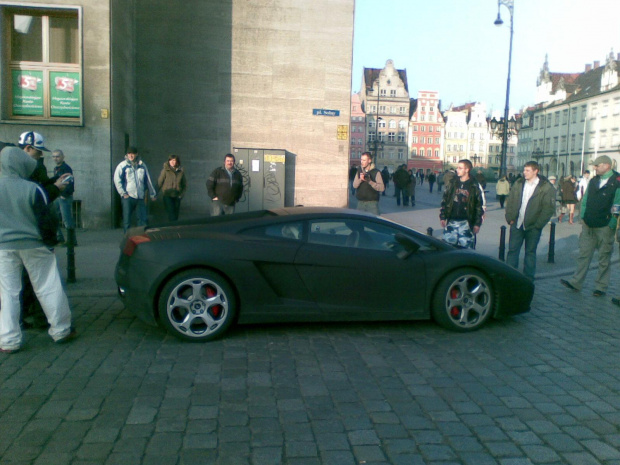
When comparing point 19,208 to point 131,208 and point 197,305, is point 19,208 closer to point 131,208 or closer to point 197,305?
point 197,305

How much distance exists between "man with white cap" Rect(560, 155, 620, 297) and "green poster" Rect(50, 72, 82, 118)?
1127 cm

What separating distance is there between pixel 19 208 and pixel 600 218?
7229 millimetres

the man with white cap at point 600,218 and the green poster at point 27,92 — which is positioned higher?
the green poster at point 27,92

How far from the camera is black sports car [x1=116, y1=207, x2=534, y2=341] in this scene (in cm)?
584

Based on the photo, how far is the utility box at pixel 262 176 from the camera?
19.5m

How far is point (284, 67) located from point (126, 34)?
5175mm

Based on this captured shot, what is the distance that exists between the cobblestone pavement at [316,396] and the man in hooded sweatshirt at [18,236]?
36 centimetres

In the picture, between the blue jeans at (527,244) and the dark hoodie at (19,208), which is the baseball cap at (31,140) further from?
the blue jeans at (527,244)

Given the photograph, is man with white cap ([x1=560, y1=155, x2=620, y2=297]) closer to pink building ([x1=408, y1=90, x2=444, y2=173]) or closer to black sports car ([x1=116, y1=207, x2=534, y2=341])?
black sports car ([x1=116, y1=207, x2=534, y2=341])

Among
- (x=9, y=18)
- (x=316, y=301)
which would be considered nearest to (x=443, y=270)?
(x=316, y=301)

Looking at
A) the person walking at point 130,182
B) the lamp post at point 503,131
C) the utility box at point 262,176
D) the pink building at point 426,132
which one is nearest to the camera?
the person walking at point 130,182

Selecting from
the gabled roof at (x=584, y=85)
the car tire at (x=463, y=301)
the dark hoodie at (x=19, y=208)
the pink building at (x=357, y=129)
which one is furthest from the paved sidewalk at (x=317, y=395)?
the pink building at (x=357, y=129)

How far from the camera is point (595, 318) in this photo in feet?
24.0

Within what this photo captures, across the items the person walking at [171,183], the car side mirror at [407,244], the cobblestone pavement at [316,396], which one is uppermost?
the person walking at [171,183]
